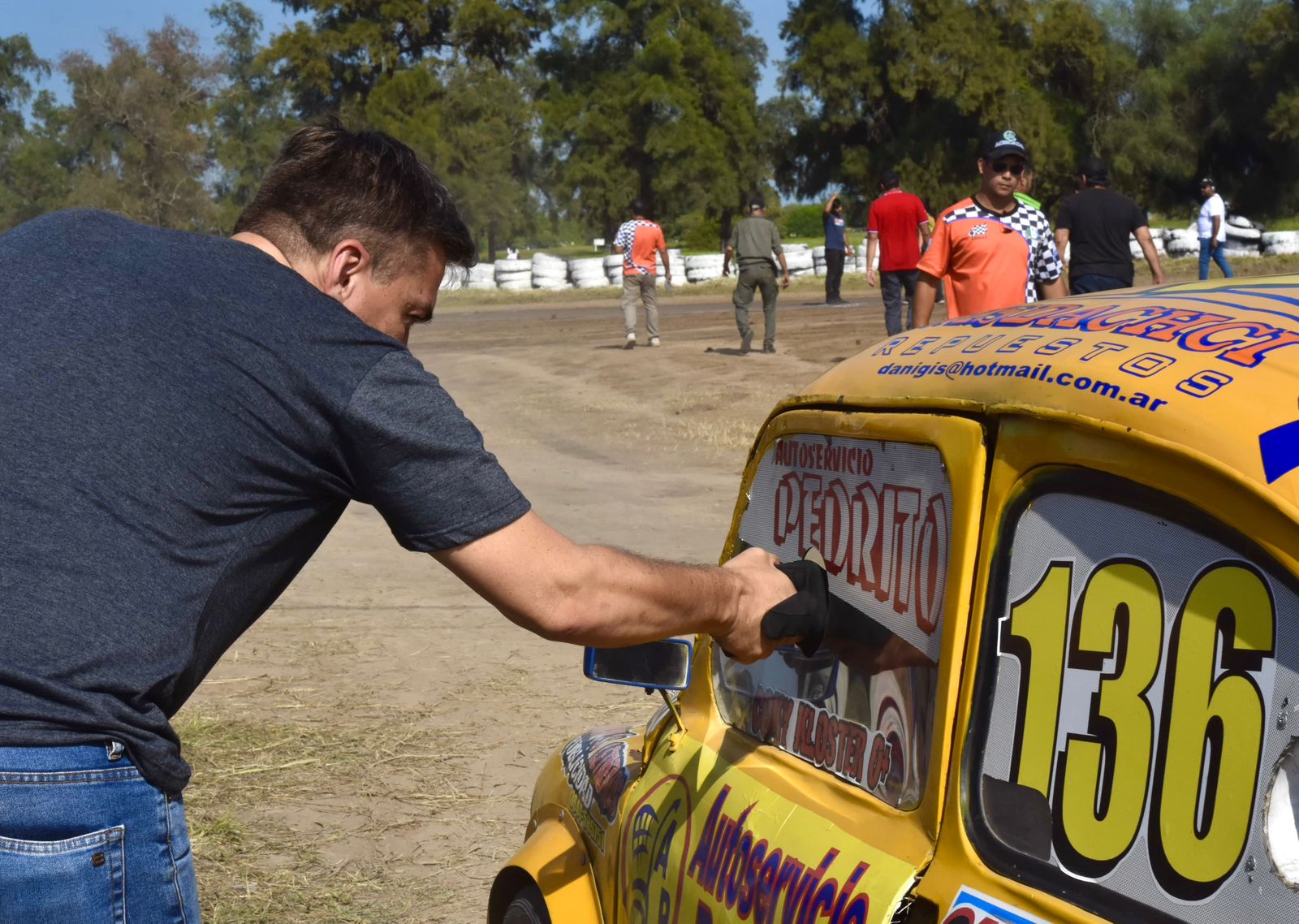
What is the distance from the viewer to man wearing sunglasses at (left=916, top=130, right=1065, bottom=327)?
786 cm

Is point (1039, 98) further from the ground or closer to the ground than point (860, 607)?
further from the ground

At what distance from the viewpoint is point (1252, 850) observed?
1540mm

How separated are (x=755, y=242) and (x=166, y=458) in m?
14.5

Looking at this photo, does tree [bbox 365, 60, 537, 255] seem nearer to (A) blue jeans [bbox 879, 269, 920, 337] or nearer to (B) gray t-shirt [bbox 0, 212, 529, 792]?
(A) blue jeans [bbox 879, 269, 920, 337]

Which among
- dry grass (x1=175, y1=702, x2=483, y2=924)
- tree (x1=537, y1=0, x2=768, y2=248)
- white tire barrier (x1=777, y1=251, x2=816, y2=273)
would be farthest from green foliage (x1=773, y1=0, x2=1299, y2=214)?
dry grass (x1=175, y1=702, x2=483, y2=924)

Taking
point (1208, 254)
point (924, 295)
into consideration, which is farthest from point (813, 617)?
point (1208, 254)

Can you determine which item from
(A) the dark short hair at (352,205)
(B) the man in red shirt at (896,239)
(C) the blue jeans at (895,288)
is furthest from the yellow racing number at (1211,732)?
(C) the blue jeans at (895,288)

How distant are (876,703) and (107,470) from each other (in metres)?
1.16

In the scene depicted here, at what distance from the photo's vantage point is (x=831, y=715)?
93.3 inches

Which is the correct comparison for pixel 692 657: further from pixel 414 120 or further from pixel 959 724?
pixel 414 120

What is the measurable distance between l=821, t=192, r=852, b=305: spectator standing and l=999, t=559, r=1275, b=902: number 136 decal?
19733 mm

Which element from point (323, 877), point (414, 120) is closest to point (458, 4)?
point (414, 120)

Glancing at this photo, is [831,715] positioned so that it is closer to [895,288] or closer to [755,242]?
[895,288]

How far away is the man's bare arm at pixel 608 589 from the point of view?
211 centimetres
